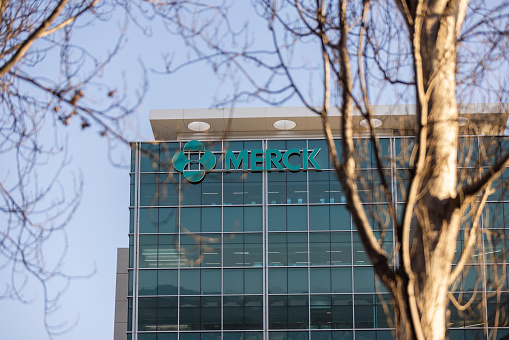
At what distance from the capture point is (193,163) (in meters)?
34.4

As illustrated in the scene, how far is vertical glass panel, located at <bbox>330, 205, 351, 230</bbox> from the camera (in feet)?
110

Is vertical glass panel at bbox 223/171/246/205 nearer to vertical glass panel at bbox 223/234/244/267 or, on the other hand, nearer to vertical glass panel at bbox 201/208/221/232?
vertical glass panel at bbox 201/208/221/232

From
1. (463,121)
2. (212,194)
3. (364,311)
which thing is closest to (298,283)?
(364,311)

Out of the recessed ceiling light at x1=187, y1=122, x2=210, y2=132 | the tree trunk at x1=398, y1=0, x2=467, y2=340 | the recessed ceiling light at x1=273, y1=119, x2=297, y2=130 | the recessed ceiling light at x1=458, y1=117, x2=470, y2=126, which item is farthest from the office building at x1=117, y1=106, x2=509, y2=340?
the tree trunk at x1=398, y1=0, x2=467, y2=340

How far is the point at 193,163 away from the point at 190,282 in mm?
4925

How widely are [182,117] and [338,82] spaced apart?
30.1 metres

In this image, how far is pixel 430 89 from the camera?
5.80 m

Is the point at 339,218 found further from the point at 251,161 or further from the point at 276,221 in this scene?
the point at 251,161

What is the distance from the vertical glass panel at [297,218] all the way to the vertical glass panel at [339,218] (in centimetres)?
105

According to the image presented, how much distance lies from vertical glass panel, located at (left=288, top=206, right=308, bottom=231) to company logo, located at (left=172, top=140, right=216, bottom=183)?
3.73 metres

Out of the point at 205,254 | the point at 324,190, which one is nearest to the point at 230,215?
the point at 205,254

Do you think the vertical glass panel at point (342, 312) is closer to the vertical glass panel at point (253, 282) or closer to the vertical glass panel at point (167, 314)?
the vertical glass panel at point (253, 282)

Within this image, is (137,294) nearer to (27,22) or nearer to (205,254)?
(205,254)

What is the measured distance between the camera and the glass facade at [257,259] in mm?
32531
